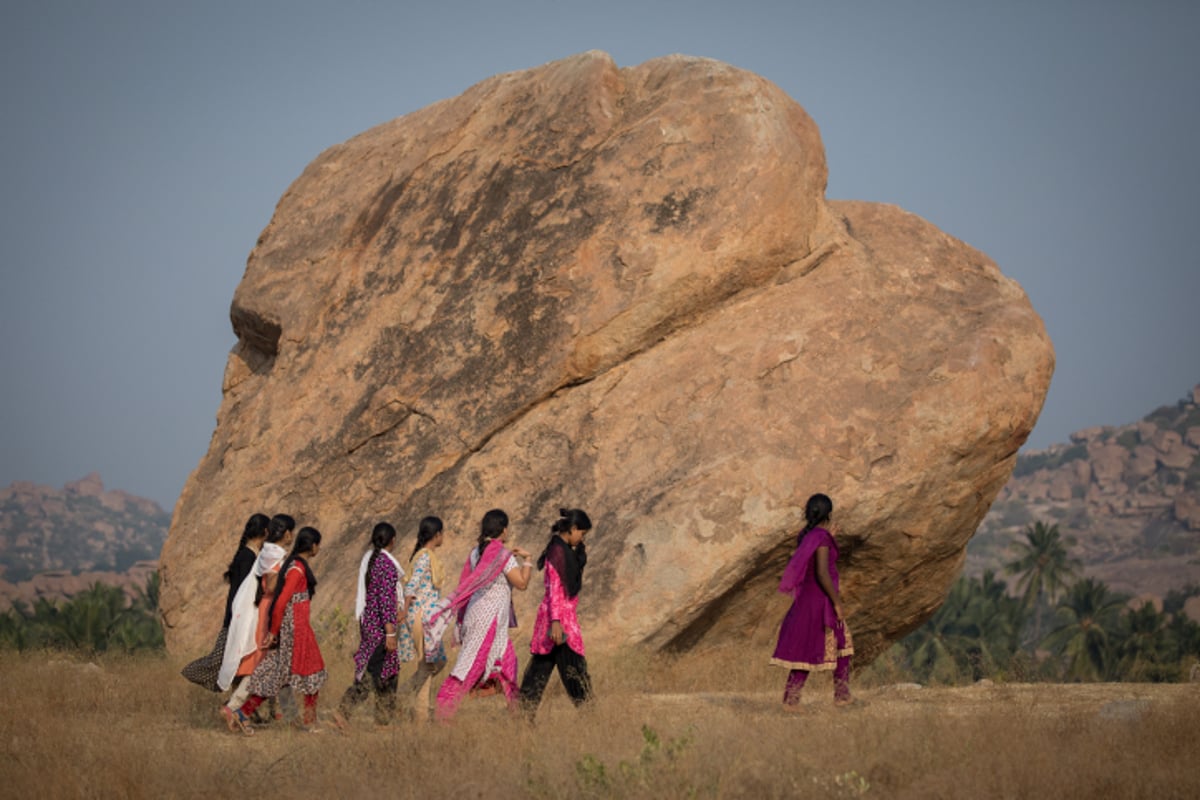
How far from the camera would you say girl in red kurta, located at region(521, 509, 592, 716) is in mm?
8039

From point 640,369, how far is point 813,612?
3.78 meters

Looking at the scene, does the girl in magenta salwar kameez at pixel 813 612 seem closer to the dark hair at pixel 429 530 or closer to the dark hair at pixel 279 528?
the dark hair at pixel 429 530

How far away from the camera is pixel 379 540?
8414 mm

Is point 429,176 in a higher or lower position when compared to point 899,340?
higher

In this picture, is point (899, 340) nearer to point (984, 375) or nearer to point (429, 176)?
point (984, 375)

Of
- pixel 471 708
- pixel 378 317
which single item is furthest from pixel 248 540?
pixel 378 317

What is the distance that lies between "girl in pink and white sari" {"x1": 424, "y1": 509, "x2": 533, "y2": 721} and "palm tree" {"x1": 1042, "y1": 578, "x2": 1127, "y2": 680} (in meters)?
38.0

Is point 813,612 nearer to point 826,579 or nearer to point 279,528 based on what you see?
point 826,579

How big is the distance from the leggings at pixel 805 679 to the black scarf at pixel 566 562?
1.63 m

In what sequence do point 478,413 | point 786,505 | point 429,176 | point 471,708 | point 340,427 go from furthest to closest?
point 429,176 < point 340,427 < point 478,413 < point 786,505 < point 471,708

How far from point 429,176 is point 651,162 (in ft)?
10.2

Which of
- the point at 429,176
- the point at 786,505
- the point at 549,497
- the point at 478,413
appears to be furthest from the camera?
the point at 429,176

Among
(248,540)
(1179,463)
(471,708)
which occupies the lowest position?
(471,708)

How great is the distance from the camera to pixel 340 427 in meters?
12.7
